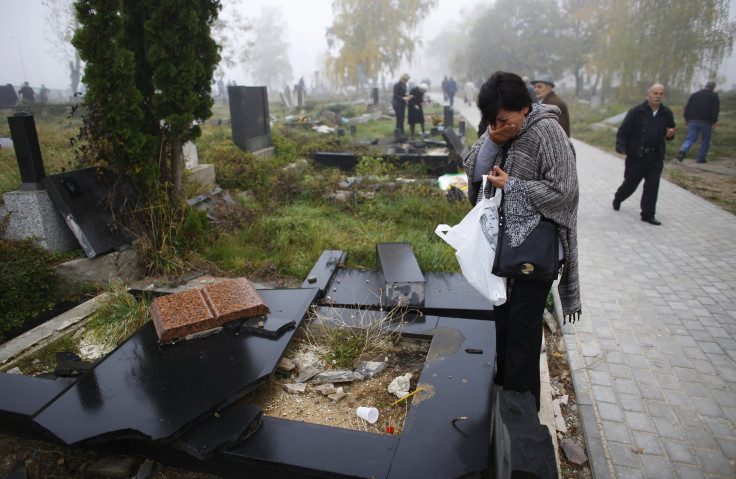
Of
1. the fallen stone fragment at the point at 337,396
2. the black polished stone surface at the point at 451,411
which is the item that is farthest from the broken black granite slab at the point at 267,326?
the black polished stone surface at the point at 451,411

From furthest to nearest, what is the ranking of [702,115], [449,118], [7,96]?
1. [449,118]
2. [702,115]
3. [7,96]

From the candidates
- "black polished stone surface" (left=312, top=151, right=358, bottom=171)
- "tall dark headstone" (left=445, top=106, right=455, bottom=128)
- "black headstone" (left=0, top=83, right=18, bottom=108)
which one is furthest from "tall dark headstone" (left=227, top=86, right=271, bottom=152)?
"tall dark headstone" (left=445, top=106, right=455, bottom=128)

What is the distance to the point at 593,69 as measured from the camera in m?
38.6

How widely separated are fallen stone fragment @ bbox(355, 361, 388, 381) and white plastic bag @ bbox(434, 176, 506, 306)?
3.56ft

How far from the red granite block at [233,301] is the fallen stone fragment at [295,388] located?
651 millimetres

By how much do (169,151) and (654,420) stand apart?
5189 millimetres

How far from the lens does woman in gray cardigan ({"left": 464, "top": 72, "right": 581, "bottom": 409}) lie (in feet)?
7.39

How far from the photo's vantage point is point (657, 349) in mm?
3576

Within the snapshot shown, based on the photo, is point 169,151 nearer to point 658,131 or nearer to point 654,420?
point 654,420

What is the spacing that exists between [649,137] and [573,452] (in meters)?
5.43

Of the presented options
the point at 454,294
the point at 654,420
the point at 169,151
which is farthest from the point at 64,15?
the point at 654,420

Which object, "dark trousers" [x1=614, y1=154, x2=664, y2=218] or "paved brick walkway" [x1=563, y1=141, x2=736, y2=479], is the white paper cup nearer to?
"paved brick walkway" [x1=563, y1=141, x2=736, y2=479]

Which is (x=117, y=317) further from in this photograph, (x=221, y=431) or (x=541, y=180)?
(x=541, y=180)

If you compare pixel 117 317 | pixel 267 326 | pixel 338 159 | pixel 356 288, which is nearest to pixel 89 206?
pixel 117 317
